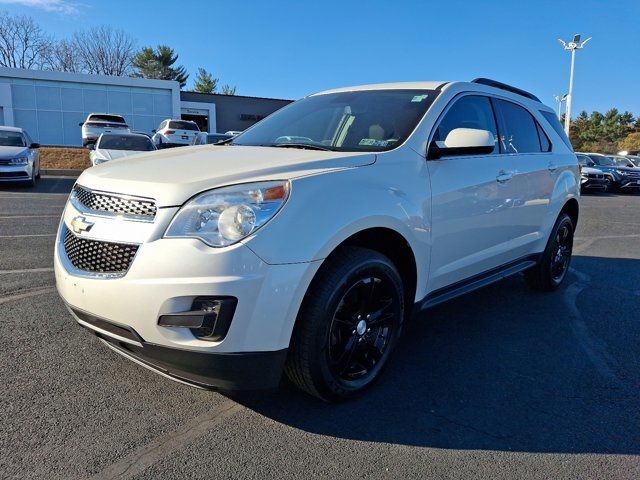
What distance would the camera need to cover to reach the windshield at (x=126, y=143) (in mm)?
13461

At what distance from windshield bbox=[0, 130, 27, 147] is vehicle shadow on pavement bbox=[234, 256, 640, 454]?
12829 mm

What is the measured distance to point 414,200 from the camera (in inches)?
118

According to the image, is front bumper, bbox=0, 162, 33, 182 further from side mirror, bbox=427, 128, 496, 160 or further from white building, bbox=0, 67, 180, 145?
white building, bbox=0, 67, 180, 145

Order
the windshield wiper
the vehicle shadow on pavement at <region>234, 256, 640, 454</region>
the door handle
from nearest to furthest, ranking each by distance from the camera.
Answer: the vehicle shadow on pavement at <region>234, 256, 640, 454</region>, the windshield wiper, the door handle

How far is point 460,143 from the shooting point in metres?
3.16

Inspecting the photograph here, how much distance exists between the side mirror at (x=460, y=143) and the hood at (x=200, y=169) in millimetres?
569

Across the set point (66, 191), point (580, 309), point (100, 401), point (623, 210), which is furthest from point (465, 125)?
point (623, 210)

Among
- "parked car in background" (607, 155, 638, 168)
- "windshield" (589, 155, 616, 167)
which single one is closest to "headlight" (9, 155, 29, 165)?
"windshield" (589, 155, 616, 167)

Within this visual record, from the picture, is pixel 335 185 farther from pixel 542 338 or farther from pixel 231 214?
pixel 542 338

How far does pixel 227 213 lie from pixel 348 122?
1614 mm

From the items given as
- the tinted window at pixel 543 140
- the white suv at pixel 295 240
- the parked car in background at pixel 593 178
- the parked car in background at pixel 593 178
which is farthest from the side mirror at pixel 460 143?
the parked car in background at pixel 593 178

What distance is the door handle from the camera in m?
3.80

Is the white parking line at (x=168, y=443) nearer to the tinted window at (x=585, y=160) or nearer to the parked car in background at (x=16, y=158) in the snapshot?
the parked car in background at (x=16, y=158)

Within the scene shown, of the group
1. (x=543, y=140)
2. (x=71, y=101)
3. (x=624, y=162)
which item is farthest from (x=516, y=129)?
(x=71, y=101)
